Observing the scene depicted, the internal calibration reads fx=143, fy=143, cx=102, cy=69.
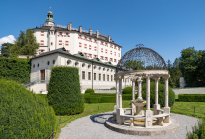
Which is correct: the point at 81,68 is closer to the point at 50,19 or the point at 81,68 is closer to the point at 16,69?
the point at 16,69

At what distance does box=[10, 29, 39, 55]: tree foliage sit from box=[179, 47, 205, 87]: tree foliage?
43873mm

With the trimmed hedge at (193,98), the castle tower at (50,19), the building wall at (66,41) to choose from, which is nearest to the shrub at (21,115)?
the trimmed hedge at (193,98)

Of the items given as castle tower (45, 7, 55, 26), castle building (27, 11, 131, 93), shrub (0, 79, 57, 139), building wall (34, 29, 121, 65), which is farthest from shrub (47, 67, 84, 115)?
castle tower (45, 7, 55, 26)

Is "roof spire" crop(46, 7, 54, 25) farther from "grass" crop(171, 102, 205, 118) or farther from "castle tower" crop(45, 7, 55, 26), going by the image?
"grass" crop(171, 102, 205, 118)

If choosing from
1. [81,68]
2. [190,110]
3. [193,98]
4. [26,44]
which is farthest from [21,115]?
[26,44]

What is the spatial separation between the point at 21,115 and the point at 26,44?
42361mm

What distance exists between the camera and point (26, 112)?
469 cm

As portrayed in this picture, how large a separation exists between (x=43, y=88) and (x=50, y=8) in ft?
139

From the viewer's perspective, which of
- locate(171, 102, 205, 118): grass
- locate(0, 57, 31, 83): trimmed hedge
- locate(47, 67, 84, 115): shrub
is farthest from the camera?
locate(0, 57, 31, 83): trimmed hedge

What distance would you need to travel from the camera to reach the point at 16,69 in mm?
34438

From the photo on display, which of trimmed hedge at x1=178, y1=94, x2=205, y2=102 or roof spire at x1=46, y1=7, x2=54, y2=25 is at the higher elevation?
roof spire at x1=46, y1=7, x2=54, y2=25

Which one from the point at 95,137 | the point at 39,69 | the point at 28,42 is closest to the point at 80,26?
the point at 28,42

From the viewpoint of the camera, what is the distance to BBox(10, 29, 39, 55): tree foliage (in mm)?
40812

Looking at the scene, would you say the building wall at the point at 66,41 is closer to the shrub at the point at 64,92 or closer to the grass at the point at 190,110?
the shrub at the point at 64,92
